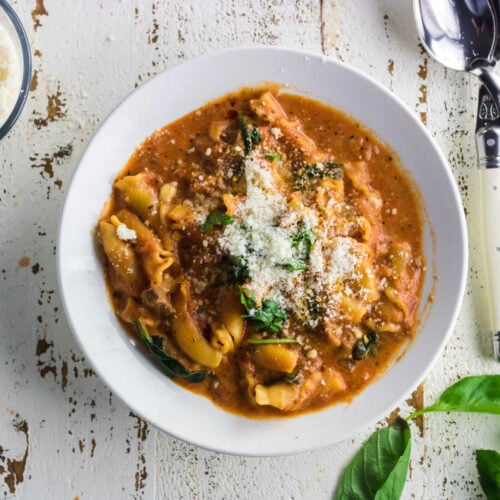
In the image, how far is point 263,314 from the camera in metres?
3.73

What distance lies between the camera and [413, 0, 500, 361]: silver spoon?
4215 millimetres

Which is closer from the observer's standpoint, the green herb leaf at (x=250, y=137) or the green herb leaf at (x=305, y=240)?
the green herb leaf at (x=305, y=240)

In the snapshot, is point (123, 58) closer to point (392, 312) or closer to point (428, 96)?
point (428, 96)

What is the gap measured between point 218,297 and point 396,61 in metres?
2.05

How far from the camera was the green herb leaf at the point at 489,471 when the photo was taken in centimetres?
426

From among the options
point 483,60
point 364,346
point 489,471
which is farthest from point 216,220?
point 489,471

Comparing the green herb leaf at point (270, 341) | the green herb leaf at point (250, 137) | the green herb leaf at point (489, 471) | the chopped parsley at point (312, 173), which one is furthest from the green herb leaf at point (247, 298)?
the green herb leaf at point (489, 471)

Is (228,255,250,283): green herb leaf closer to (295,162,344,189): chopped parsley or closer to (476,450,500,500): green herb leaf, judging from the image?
(295,162,344,189): chopped parsley

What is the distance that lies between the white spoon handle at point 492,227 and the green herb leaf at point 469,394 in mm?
351

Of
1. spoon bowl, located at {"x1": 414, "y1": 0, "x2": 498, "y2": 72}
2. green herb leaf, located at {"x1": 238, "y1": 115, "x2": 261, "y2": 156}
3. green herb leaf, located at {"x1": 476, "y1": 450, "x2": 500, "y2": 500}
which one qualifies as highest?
spoon bowl, located at {"x1": 414, "y1": 0, "x2": 498, "y2": 72}

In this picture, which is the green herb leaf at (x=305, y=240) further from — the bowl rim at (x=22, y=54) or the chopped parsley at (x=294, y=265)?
the bowl rim at (x=22, y=54)

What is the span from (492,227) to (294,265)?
1.46 meters

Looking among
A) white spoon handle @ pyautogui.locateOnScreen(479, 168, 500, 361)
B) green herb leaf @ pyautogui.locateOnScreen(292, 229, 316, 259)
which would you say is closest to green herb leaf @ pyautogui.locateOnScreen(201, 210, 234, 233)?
green herb leaf @ pyautogui.locateOnScreen(292, 229, 316, 259)

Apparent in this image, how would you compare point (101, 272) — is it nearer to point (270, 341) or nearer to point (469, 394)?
point (270, 341)
